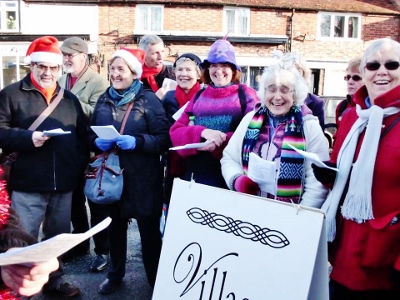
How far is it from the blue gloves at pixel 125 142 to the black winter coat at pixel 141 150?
0.06 metres

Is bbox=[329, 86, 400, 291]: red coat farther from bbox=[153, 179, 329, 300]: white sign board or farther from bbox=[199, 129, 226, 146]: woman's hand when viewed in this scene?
bbox=[199, 129, 226, 146]: woman's hand

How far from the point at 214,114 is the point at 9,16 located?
15479mm

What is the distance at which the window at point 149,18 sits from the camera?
16594 millimetres

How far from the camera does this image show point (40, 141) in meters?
3.13

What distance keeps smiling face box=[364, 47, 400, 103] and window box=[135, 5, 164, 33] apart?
15347 millimetres

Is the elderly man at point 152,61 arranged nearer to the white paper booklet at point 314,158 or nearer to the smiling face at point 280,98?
the smiling face at point 280,98

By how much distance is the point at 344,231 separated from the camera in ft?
7.11

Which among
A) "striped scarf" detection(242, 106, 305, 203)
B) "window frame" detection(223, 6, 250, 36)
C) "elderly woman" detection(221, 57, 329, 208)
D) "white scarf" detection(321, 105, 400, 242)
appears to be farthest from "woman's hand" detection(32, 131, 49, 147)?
"window frame" detection(223, 6, 250, 36)

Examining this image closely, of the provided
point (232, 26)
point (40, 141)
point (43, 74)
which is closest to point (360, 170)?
point (40, 141)

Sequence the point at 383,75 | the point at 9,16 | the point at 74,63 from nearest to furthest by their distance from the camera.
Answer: the point at 383,75, the point at 74,63, the point at 9,16

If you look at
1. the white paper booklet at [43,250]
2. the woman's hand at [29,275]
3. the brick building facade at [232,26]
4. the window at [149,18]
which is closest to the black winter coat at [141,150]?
the woman's hand at [29,275]

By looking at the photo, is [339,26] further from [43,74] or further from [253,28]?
[43,74]

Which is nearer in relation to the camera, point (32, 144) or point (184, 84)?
point (32, 144)

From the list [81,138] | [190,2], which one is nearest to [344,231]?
[81,138]
